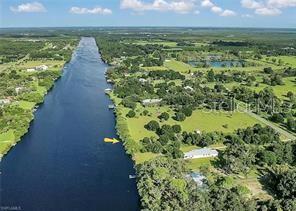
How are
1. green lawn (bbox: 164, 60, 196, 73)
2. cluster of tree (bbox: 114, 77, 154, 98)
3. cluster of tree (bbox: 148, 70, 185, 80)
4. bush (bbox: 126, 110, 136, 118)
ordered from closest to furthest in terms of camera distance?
bush (bbox: 126, 110, 136, 118), cluster of tree (bbox: 114, 77, 154, 98), cluster of tree (bbox: 148, 70, 185, 80), green lawn (bbox: 164, 60, 196, 73)

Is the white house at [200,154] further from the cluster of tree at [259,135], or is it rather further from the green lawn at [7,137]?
the green lawn at [7,137]

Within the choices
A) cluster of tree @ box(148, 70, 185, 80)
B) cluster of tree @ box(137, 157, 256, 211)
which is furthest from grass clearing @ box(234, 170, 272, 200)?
cluster of tree @ box(148, 70, 185, 80)

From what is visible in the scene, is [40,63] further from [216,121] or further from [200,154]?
[200,154]

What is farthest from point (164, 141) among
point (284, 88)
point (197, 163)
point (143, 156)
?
point (284, 88)

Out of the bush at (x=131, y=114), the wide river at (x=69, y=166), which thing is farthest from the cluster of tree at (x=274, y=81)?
the bush at (x=131, y=114)

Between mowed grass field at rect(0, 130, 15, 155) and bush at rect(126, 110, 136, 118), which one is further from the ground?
bush at rect(126, 110, 136, 118)

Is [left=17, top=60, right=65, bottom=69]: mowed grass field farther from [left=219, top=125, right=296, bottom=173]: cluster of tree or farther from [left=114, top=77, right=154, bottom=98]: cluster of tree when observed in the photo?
[left=219, top=125, right=296, bottom=173]: cluster of tree

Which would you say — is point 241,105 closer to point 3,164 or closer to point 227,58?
point 3,164

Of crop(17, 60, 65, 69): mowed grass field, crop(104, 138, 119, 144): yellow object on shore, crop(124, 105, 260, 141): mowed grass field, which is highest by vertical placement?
Result: crop(17, 60, 65, 69): mowed grass field

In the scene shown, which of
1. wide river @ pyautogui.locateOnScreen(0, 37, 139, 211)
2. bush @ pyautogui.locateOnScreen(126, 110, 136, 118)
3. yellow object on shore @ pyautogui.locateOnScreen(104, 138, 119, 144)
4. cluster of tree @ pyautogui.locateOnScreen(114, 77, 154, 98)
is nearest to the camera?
wide river @ pyautogui.locateOnScreen(0, 37, 139, 211)
